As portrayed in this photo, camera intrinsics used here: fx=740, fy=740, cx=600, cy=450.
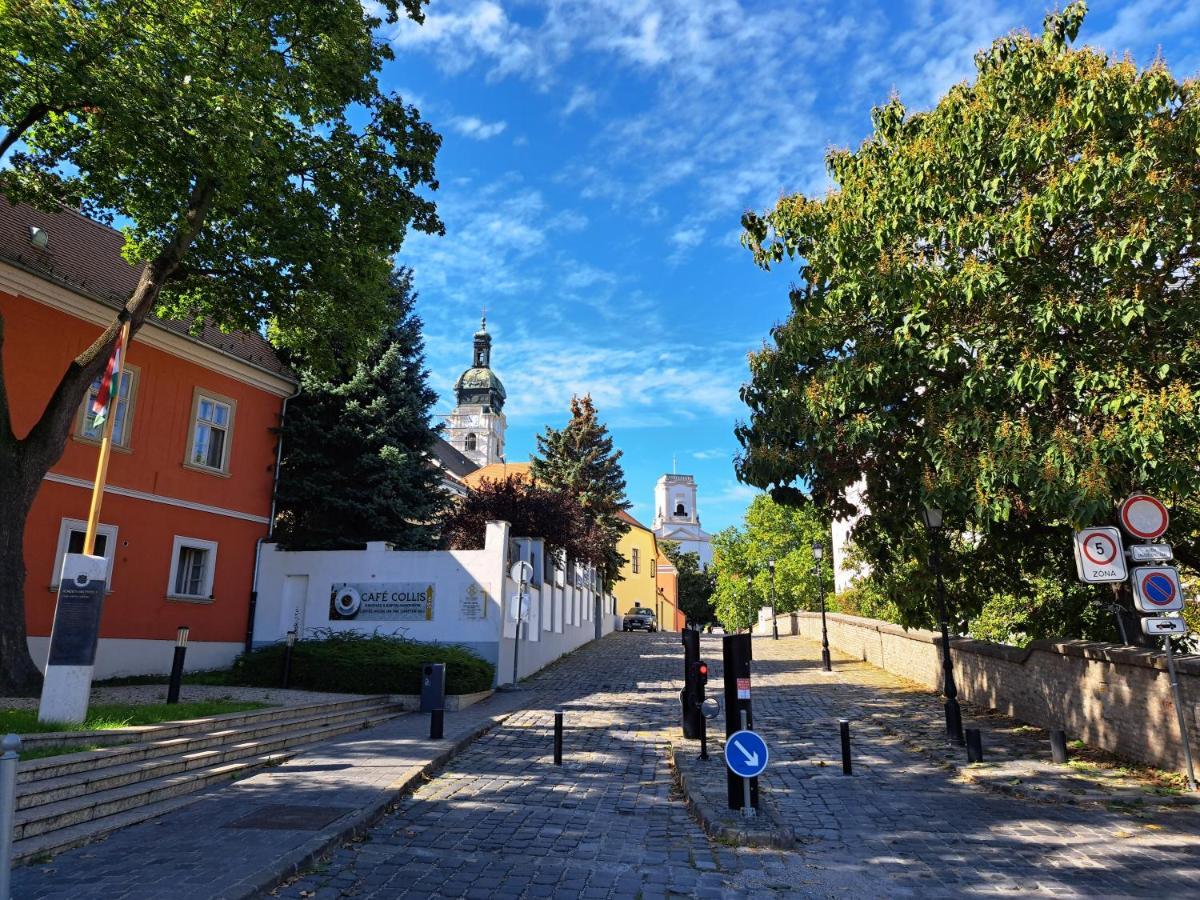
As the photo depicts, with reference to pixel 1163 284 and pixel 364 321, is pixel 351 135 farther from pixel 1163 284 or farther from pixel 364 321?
pixel 1163 284

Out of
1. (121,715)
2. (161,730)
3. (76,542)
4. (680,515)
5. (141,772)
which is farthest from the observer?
(680,515)

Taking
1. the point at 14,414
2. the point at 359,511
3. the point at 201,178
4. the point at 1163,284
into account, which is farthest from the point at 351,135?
the point at 1163,284

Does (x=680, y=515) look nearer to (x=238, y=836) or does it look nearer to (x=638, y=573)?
(x=638, y=573)

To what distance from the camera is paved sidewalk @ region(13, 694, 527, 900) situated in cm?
511

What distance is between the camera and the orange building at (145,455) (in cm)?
1524

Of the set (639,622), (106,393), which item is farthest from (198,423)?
(639,622)

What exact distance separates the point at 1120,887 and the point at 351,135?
1571 cm

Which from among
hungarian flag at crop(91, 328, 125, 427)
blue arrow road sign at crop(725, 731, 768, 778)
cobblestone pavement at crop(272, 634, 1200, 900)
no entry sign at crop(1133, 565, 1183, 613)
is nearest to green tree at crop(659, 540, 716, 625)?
cobblestone pavement at crop(272, 634, 1200, 900)

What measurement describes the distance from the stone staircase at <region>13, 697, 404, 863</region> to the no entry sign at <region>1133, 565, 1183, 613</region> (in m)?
11.1

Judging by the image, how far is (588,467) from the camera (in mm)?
42031

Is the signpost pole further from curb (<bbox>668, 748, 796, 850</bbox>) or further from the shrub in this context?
the shrub

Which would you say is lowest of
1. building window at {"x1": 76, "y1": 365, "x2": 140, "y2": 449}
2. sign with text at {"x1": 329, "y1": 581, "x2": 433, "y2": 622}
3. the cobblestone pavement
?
the cobblestone pavement

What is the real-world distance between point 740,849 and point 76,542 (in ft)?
52.0

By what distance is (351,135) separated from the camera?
571 inches
